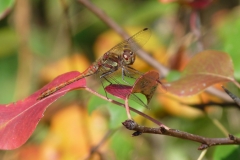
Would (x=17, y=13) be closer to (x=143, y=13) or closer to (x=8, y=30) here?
(x=8, y=30)

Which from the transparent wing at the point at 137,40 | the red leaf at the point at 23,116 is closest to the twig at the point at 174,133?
the red leaf at the point at 23,116

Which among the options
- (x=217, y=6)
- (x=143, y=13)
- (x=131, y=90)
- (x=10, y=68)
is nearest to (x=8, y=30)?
(x=10, y=68)

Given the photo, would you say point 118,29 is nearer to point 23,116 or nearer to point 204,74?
point 204,74

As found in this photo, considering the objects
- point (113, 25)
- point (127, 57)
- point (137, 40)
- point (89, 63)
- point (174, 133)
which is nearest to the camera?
point (174, 133)

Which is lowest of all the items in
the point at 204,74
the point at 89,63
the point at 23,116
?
the point at 89,63

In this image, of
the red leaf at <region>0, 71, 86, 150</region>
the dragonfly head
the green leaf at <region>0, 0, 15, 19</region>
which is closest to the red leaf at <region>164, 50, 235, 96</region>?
the dragonfly head

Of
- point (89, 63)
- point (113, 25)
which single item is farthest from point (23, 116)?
point (89, 63)

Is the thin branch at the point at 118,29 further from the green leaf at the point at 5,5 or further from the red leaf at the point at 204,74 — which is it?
the red leaf at the point at 204,74

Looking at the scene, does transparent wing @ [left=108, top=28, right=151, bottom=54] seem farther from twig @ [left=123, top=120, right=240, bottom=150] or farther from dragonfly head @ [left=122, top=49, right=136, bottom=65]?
twig @ [left=123, top=120, right=240, bottom=150]
